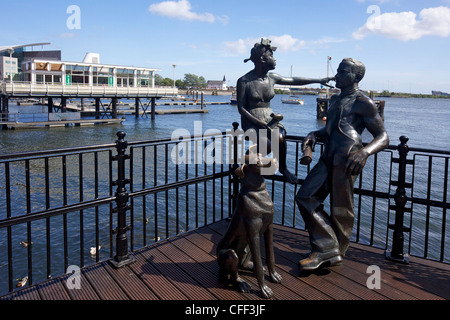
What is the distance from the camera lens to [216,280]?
394cm

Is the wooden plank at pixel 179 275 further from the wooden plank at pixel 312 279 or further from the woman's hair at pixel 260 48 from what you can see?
the woman's hair at pixel 260 48

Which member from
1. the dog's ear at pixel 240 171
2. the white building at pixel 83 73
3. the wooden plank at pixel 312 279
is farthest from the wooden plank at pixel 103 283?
the white building at pixel 83 73

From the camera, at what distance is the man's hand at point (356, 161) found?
12.8 ft

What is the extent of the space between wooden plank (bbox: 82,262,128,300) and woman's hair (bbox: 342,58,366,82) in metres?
3.32

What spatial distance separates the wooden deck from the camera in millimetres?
3650

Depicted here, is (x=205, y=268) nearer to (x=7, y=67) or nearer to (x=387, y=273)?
(x=387, y=273)

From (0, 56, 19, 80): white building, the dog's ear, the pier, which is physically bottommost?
the dog's ear

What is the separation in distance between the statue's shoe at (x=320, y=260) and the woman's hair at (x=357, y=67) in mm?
1947

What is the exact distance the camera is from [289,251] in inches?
186

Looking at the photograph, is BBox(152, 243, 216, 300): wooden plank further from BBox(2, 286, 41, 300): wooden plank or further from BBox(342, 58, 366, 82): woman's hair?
BBox(342, 58, 366, 82): woman's hair

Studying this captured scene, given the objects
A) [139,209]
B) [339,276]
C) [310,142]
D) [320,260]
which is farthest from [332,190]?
[139,209]

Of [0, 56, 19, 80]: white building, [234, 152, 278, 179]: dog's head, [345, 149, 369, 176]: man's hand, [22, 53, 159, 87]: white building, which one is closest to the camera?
[234, 152, 278, 179]: dog's head

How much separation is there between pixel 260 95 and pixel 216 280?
260cm

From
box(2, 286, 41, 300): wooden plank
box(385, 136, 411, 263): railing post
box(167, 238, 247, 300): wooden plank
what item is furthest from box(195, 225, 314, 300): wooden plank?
box(2, 286, 41, 300): wooden plank
